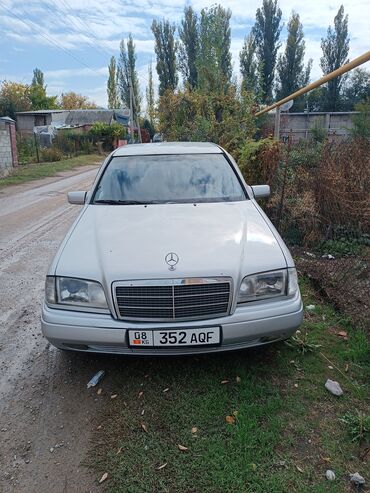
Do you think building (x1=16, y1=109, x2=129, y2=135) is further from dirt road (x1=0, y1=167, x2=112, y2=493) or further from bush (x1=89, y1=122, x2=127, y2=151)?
dirt road (x1=0, y1=167, x2=112, y2=493)

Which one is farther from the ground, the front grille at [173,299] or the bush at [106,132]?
the bush at [106,132]

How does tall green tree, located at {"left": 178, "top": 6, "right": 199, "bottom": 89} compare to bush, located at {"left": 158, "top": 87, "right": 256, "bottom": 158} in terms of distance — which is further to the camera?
tall green tree, located at {"left": 178, "top": 6, "right": 199, "bottom": 89}

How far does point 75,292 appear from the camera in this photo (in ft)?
8.80

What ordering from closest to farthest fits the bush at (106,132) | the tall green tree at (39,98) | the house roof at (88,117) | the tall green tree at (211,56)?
the tall green tree at (211,56), the bush at (106,132), the house roof at (88,117), the tall green tree at (39,98)

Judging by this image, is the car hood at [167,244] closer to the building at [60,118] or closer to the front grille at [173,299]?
the front grille at [173,299]

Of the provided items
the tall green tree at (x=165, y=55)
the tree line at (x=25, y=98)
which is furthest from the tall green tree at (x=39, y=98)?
the tall green tree at (x=165, y=55)

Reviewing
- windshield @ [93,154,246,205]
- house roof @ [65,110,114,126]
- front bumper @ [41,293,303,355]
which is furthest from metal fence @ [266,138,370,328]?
house roof @ [65,110,114,126]

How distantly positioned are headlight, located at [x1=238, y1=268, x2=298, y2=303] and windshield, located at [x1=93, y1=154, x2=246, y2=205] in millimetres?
1228

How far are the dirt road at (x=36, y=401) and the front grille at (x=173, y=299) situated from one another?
71 centimetres

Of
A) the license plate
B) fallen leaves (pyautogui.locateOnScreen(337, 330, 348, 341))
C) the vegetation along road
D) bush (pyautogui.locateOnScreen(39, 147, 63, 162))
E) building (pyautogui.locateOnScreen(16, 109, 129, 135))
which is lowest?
the vegetation along road

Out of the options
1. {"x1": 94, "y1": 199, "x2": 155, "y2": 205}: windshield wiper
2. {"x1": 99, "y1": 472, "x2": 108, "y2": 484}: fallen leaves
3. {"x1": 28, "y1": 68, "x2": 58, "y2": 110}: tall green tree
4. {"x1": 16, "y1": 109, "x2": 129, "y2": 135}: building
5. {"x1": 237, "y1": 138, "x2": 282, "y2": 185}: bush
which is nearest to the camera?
{"x1": 99, "y1": 472, "x2": 108, "y2": 484}: fallen leaves

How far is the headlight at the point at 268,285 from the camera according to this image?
2660 millimetres

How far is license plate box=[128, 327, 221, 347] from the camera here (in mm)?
2533

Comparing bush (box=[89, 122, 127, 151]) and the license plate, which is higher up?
bush (box=[89, 122, 127, 151])
